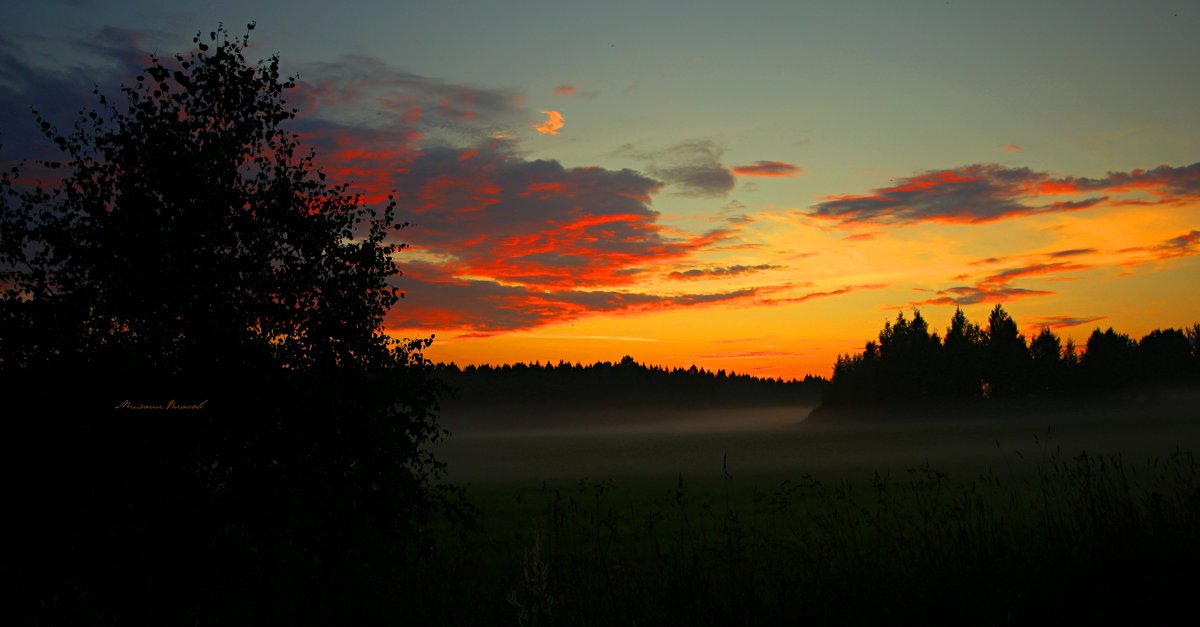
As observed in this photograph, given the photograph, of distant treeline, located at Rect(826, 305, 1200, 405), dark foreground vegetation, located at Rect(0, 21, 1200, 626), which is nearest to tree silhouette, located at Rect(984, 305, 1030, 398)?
distant treeline, located at Rect(826, 305, 1200, 405)

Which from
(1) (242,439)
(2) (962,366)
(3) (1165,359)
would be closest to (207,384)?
(1) (242,439)

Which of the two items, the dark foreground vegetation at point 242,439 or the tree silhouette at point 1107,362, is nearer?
the dark foreground vegetation at point 242,439

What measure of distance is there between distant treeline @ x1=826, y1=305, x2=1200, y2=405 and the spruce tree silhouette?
12401cm

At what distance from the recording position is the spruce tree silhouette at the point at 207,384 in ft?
33.8

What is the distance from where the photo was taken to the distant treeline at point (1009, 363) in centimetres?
11838

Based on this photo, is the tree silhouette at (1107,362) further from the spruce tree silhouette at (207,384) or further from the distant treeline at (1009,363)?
the spruce tree silhouette at (207,384)

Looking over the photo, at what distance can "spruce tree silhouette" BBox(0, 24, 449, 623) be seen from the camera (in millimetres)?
10312

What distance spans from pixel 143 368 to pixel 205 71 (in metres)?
5.14

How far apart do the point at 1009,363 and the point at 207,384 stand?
5006 inches

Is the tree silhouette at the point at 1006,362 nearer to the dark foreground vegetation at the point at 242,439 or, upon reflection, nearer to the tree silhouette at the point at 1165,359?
the tree silhouette at the point at 1165,359

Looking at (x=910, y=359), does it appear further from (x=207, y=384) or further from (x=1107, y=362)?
(x=207, y=384)

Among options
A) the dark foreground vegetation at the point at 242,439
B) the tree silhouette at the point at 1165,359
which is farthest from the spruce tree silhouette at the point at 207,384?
the tree silhouette at the point at 1165,359

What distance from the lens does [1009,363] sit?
388 ft

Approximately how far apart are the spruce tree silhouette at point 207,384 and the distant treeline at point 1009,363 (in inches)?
4882
